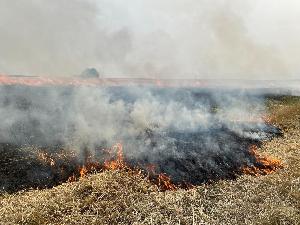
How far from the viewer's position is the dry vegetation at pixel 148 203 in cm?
→ 1284

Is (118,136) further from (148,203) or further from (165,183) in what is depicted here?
(148,203)

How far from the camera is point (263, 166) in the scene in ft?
62.6

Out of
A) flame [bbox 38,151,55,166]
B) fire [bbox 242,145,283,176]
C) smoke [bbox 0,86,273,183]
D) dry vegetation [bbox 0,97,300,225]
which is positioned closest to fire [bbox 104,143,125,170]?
smoke [bbox 0,86,273,183]

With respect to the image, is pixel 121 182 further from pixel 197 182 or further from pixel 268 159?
pixel 268 159

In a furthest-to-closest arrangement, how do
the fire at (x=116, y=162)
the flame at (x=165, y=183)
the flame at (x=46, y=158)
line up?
the flame at (x=46, y=158) → the fire at (x=116, y=162) → the flame at (x=165, y=183)

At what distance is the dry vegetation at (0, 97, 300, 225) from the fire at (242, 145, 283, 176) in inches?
57.5

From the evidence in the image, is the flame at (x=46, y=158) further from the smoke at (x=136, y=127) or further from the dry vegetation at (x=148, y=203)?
the dry vegetation at (x=148, y=203)

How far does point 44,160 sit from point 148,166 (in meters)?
4.24

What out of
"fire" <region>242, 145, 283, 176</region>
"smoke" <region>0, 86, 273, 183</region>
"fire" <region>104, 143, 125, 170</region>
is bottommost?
"fire" <region>242, 145, 283, 176</region>

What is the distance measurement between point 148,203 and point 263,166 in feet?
24.6

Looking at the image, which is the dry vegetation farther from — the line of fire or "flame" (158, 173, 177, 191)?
the line of fire

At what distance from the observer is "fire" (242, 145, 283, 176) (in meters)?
18.2

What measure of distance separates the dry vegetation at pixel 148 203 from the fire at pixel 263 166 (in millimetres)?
1461

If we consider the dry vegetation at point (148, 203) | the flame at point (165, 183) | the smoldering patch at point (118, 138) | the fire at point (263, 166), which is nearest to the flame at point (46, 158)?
the smoldering patch at point (118, 138)
